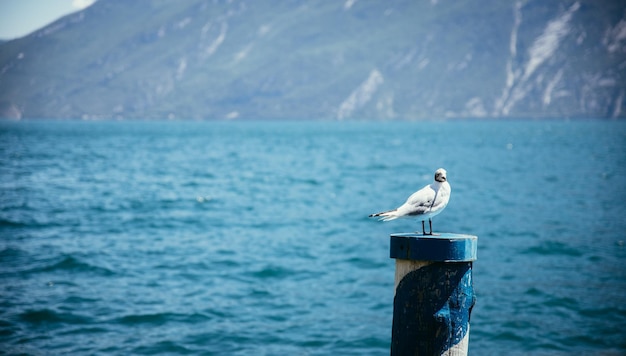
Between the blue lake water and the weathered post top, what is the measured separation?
906cm

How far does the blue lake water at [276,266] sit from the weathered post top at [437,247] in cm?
906

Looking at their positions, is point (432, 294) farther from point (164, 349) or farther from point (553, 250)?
point (553, 250)

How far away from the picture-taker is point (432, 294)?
577 cm

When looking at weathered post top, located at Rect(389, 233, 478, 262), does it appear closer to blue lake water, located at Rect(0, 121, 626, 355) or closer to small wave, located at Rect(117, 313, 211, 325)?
blue lake water, located at Rect(0, 121, 626, 355)

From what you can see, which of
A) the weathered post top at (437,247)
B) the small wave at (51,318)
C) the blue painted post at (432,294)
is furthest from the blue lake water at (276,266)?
the weathered post top at (437,247)

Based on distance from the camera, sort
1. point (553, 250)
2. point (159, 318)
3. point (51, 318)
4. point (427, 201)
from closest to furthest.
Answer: point (427, 201)
point (51, 318)
point (159, 318)
point (553, 250)

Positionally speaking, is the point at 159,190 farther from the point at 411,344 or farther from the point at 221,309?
the point at 411,344

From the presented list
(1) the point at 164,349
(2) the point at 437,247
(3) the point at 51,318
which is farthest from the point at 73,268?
(2) the point at 437,247

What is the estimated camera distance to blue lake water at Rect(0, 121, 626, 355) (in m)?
15.2

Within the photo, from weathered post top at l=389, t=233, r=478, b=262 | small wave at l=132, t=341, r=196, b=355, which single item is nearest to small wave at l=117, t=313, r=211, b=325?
small wave at l=132, t=341, r=196, b=355

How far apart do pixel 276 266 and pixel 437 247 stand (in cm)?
1700

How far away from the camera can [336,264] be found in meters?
22.6

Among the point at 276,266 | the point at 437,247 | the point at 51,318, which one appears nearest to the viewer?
the point at 437,247

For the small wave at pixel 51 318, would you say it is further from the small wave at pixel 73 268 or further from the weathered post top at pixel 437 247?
the weathered post top at pixel 437 247
